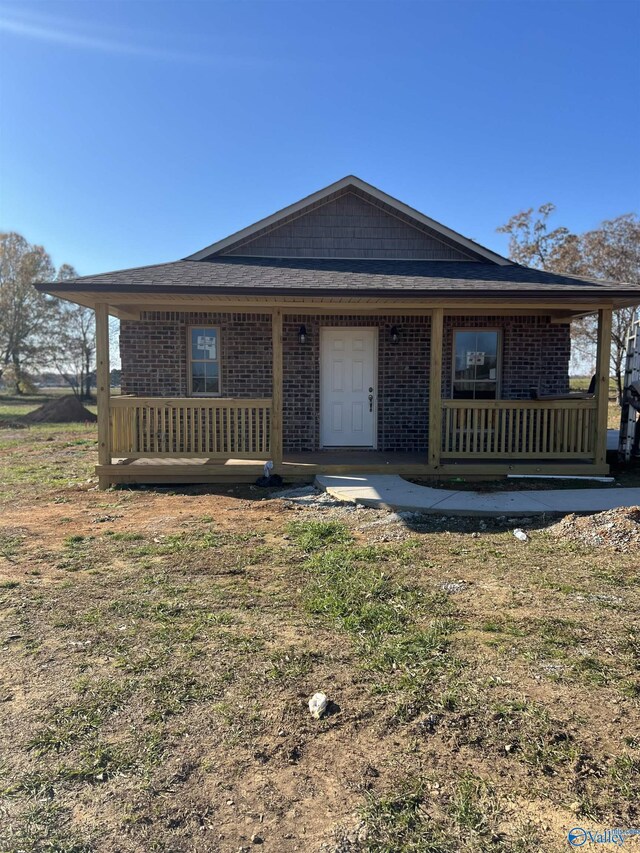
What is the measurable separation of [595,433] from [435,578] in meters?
5.36

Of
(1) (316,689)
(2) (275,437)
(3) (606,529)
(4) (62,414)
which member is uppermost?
(2) (275,437)

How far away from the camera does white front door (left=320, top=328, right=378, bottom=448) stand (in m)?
10.6

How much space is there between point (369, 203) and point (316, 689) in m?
9.91

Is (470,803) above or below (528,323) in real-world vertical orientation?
below

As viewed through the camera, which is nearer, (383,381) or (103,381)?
(103,381)

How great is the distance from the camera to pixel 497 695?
2.93m

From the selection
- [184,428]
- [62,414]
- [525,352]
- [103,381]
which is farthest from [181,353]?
[62,414]

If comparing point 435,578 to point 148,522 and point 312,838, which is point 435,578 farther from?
point 148,522

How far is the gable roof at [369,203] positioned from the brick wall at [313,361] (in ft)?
4.47

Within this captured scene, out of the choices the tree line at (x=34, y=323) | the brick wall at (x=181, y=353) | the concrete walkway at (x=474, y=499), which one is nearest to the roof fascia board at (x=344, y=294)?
the brick wall at (x=181, y=353)

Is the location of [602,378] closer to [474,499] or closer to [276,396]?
[474,499]

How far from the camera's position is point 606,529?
570 centimetres

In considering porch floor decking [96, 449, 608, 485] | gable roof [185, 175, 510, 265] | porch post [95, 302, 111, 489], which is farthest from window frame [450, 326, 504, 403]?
porch post [95, 302, 111, 489]

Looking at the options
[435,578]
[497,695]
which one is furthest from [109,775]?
[435,578]
